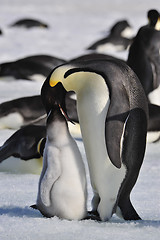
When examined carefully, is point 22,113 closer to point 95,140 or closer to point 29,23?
point 95,140

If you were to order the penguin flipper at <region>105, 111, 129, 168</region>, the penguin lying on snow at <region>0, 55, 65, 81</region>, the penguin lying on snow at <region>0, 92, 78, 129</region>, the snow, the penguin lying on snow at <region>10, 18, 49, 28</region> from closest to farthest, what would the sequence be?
the snow, the penguin flipper at <region>105, 111, 129, 168</region>, the penguin lying on snow at <region>0, 92, 78, 129</region>, the penguin lying on snow at <region>0, 55, 65, 81</region>, the penguin lying on snow at <region>10, 18, 49, 28</region>

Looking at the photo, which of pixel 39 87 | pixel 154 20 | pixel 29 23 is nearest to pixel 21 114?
pixel 154 20

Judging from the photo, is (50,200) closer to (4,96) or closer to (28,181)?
(28,181)

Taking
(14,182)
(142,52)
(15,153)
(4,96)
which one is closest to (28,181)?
(14,182)

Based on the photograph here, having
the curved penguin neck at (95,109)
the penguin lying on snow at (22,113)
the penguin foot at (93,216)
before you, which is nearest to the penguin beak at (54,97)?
the curved penguin neck at (95,109)

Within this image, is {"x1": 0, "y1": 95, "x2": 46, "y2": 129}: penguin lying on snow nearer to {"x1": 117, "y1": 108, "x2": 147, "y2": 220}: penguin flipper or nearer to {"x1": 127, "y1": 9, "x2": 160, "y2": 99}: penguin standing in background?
{"x1": 127, "y1": 9, "x2": 160, "y2": 99}: penguin standing in background

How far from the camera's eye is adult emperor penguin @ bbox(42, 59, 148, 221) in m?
3.12

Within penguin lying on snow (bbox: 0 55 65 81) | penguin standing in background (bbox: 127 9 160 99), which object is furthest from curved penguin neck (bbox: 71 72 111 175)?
penguin lying on snow (bbox: 0 55 65 81)

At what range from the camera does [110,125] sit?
3.11 metres

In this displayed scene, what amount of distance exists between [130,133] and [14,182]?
1156 millimetres

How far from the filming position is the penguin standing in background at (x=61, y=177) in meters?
2.85

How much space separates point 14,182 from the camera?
4.06m

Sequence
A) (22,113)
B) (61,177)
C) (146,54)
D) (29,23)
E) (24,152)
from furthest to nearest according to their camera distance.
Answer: (29,23) → (146,54) → (22,113) → (24,152) → (61,177)

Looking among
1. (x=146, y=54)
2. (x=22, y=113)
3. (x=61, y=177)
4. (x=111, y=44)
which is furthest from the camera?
(x=111, y=44)
